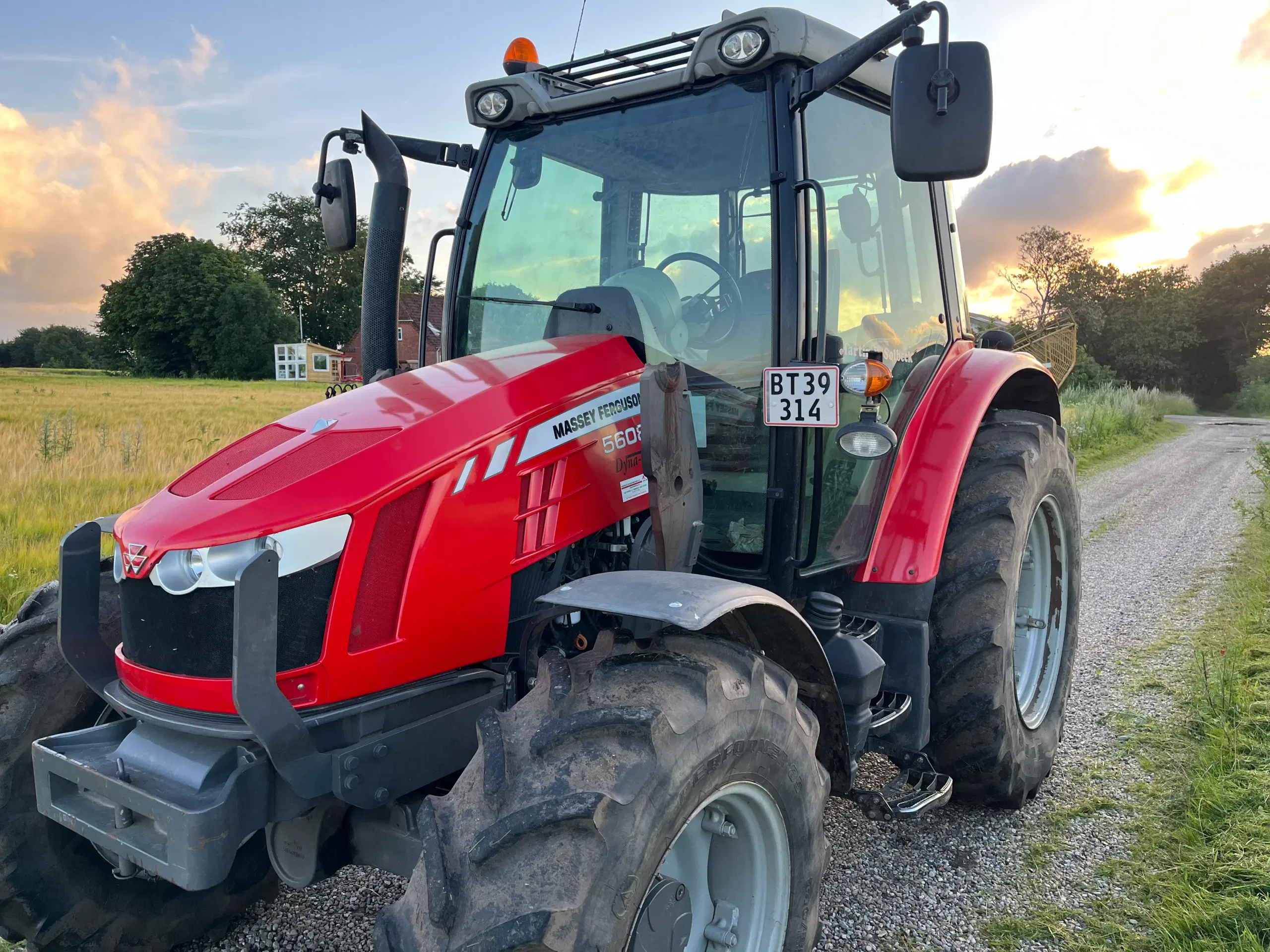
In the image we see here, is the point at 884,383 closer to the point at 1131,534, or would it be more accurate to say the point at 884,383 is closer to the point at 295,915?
the point at 295,915

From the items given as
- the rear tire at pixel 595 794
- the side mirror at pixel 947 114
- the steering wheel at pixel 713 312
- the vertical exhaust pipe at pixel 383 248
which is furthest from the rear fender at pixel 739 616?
the vertical exhaust pipe at pixel 383 248

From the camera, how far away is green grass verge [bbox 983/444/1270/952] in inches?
99.7

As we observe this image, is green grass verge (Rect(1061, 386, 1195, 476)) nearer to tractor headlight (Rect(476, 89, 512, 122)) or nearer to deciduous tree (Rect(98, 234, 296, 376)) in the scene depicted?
tractor headlight (Rect(476, 89, 512, 122))

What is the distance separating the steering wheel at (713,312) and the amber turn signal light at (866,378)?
0.35 metres

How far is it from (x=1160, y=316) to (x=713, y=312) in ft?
150

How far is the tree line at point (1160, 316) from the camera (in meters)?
38.2

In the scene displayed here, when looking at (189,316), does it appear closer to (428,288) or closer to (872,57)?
(428,288)

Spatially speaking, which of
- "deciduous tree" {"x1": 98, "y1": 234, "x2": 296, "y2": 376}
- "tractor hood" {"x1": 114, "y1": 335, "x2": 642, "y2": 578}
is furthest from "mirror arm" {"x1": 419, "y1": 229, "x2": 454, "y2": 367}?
"deciduous tree" {"x1": 98, "y1": 234, "x2": 296, "y2": 376}

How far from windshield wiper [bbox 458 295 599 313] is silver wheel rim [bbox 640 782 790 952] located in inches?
56.1

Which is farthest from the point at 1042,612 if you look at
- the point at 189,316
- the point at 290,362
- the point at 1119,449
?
the point at 189,316

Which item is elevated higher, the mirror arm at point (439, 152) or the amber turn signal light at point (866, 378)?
the mirror arm at point (439, 152)

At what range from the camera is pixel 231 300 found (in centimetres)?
6197

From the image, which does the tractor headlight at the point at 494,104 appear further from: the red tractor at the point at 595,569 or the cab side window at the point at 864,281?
the cab side window at the point at 864,281

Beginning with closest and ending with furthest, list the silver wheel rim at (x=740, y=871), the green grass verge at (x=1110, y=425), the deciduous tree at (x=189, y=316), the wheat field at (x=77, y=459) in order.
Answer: the silver wheel rim at (x=740, y=871) → the wheat field at (x=77, y=459) → the green grass verge at (x=1110, y=425) → the deciduous tree at (x=189, y=316)
